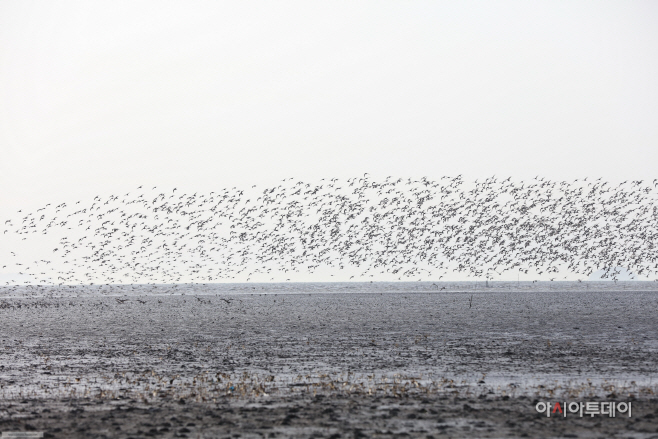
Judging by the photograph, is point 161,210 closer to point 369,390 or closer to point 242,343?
point 242,343

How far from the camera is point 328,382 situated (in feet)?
80.3

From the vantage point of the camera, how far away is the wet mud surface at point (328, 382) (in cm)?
1758

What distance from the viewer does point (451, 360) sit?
30656mm

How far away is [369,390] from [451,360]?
8.86 m

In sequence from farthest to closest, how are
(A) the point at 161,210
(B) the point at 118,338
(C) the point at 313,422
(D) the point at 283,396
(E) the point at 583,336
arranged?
(A) the point at 161,210, (B) the point at 118,338, (E) the point at 583,336, (D) the point at 283,396, (C) the point at 313,422

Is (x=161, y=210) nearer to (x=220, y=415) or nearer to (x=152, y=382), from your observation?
(x=152, y=382)

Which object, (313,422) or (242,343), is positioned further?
(242,343)

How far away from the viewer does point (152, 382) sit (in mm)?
25219

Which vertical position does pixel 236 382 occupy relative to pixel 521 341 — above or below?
above

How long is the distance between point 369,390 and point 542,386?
5.48 m

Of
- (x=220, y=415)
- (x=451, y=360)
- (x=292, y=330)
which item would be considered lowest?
(x=292, y=330)

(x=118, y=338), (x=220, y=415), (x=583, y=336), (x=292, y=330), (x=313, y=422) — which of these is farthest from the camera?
(x=292, y=330)

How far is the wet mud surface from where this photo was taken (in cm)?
1758

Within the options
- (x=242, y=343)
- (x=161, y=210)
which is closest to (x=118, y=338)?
(x=242, y=343)
